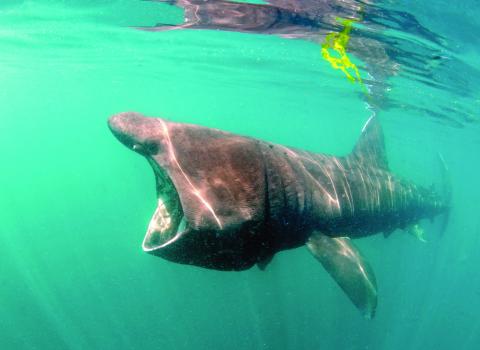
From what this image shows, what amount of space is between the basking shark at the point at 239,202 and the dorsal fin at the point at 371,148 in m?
2.81

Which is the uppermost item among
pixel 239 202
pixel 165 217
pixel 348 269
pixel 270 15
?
pixel 270 15

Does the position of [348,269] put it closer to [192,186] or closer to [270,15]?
[192,186]

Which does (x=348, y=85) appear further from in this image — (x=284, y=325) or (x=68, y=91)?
(x=68, y=91)

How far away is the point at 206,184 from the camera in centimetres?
352

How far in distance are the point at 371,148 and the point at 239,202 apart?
6.65m

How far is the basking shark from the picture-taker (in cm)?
350

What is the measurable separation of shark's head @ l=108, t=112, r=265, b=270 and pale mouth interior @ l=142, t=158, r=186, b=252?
21cm

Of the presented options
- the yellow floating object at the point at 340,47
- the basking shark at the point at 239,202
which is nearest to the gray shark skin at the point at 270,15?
the yellow floating object at the point at 340,47

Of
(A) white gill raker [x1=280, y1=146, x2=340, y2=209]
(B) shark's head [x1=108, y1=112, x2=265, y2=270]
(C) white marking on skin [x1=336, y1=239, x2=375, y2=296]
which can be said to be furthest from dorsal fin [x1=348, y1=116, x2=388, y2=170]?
(B) shark's head [x1=108, y1=112, x2=265, y2=270]

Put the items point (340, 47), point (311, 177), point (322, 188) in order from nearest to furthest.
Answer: point (311, 177), point (322, 188), point (340, 47)

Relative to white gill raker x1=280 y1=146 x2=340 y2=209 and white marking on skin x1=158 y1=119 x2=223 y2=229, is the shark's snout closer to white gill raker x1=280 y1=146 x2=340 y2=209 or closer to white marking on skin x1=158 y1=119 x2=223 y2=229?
white marking on skin x1=158 y1=119 x2=223 y2=229

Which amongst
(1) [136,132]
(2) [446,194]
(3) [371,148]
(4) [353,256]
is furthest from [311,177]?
(2) [446,194]

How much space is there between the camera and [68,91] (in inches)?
1983

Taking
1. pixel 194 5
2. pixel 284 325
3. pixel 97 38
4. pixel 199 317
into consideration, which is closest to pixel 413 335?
pixel 284 325
